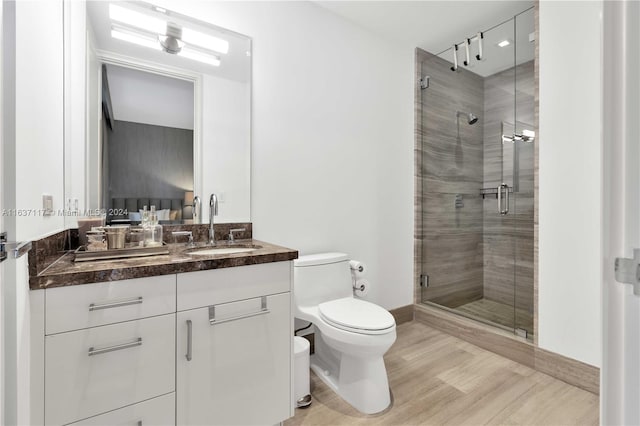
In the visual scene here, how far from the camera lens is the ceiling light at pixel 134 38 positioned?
64.6 inches

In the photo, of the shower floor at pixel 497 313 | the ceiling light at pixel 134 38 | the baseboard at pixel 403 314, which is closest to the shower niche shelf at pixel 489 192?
the shower floor at pixel 497 313

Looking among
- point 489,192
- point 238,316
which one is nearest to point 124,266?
point 238,316

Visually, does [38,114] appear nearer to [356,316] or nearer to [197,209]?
[197,209]

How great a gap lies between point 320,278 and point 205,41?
160 cm

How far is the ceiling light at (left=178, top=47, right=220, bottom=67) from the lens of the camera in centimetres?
182

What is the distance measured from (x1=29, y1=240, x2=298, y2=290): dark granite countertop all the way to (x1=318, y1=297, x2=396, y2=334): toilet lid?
490mm

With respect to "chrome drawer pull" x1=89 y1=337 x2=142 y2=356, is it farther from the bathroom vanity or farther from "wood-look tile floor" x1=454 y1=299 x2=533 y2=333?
"wood-look tile floor" x1=454 y1=299 x2=533 y2=333

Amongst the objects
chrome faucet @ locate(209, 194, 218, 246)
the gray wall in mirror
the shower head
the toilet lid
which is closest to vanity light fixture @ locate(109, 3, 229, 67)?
the gray wall in mirror

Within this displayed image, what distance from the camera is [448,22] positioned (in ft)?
8.10

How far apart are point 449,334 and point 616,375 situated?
2.26 metres

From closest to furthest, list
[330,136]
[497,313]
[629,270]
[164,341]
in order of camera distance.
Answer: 1. [629,270]
2. [164,341]
3. [330,136]
4. [497,313]

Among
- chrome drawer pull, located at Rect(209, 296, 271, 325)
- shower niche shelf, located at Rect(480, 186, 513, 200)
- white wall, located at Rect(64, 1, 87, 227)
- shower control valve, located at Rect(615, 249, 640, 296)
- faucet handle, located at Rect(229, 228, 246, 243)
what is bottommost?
chrome drawer pull, located at Rect(209, 296, 271, 325)

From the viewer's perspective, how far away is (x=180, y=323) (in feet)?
3.98

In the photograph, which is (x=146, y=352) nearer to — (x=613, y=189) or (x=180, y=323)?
(x=180, y=323)
